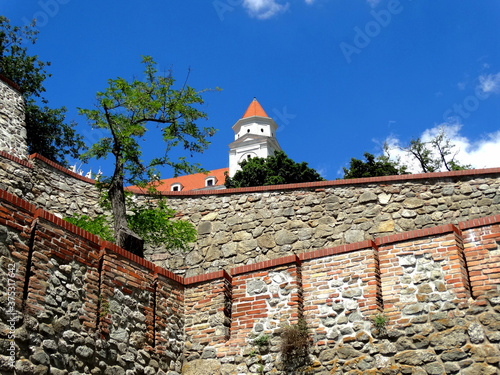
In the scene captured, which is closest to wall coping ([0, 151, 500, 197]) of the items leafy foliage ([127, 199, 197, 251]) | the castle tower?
leafy foliage ([127, 199, 197, 251])

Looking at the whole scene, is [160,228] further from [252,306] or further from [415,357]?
[415,357]

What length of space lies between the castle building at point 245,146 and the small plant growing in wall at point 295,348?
49.4 m

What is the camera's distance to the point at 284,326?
336 inches

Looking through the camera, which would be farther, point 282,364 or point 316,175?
point 316,175

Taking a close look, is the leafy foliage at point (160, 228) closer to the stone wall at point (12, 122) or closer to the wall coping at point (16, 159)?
the wall coping at point (16, 159)

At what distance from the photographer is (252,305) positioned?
898 centimetres

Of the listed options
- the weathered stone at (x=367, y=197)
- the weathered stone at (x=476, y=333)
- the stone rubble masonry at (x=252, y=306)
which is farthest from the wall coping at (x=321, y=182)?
the weathered stone at (x=476, y=333)

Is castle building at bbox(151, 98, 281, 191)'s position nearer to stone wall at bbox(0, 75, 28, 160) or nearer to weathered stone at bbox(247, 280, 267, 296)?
stone wall at bbox(0, 75, 28, 160)

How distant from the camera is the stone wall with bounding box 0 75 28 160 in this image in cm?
1317

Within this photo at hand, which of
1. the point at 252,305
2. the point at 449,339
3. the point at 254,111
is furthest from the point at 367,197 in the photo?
the point at 254,111

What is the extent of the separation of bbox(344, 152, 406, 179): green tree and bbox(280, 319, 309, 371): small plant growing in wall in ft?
60.8

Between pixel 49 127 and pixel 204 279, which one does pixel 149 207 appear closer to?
pixel 204 279

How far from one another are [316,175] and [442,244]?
22.0 m

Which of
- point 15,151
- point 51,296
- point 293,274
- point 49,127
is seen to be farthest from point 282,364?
point 49,127
